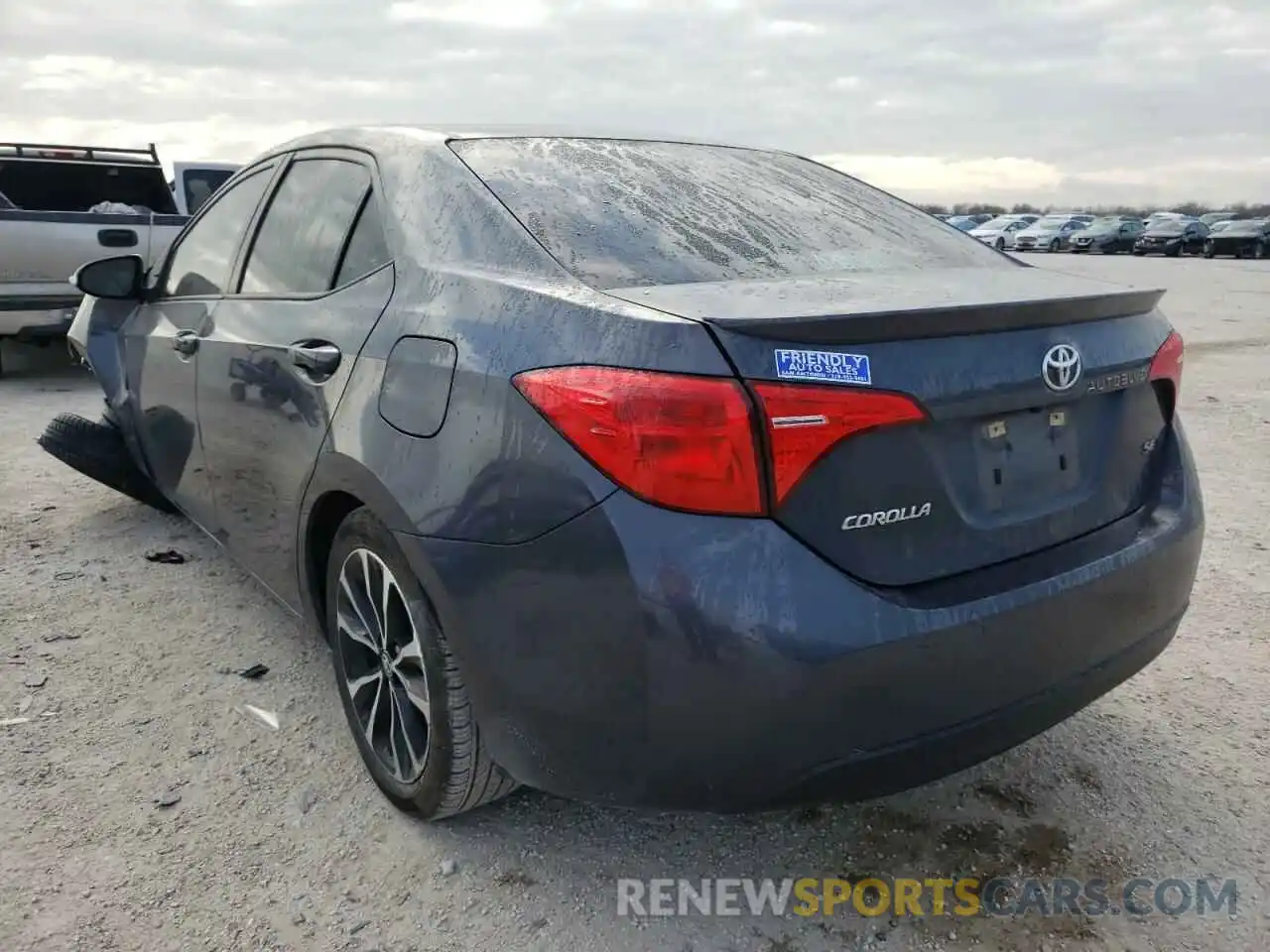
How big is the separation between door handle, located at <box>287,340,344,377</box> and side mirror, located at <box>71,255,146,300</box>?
68.1 inches

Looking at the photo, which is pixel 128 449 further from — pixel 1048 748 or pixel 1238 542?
pixel 1238 542

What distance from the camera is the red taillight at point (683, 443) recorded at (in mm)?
1664

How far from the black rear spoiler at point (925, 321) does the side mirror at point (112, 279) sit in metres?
3.05

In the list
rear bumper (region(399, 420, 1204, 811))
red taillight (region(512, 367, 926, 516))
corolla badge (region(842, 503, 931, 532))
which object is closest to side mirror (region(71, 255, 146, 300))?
rear bumper (region(399, 420, 1204, 811))

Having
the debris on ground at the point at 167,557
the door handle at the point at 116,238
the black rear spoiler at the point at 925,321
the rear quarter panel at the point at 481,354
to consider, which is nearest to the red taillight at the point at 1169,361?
the black rear spoiler at the point at 925,321

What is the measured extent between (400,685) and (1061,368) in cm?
161

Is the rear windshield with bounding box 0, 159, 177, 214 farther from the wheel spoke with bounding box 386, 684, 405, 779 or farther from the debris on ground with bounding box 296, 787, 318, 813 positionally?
the wheel spoke with bounding box 386, 684, 405, 779

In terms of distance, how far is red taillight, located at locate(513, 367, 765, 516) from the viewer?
1.66 m

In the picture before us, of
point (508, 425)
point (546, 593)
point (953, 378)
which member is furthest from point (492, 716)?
point (953, 378)

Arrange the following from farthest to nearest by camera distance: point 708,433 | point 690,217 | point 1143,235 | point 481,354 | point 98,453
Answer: point 1143,235 → point 98,453 → point 690,217 → point 481,354 → point 708,433

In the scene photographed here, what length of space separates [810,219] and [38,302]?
6.88 metres

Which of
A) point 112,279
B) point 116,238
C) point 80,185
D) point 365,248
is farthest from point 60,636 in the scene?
point 80,185

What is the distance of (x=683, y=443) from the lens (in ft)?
5.48

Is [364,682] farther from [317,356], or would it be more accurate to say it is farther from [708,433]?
[708,433]
